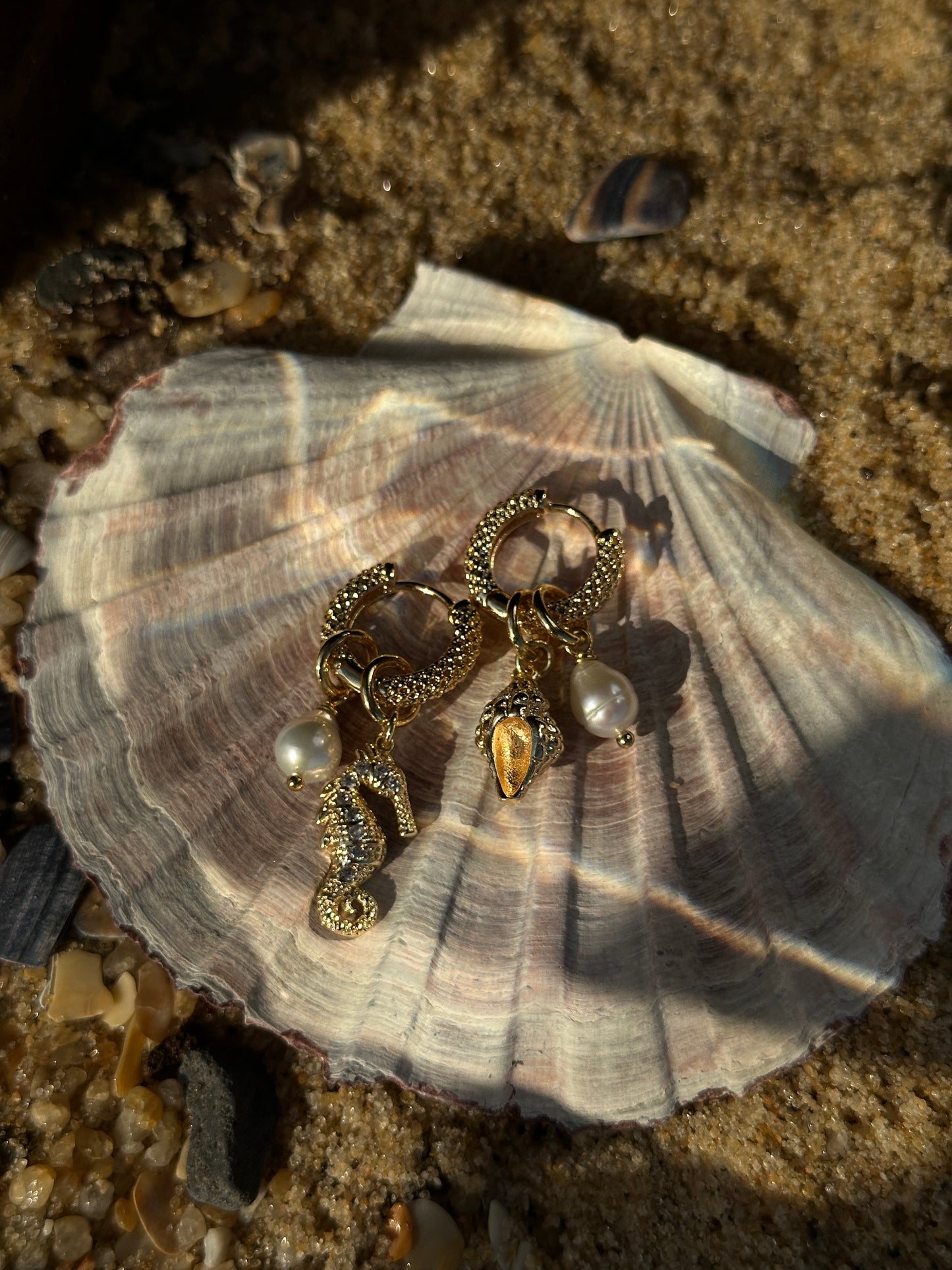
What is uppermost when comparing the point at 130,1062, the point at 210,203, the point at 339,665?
the point at 210,203

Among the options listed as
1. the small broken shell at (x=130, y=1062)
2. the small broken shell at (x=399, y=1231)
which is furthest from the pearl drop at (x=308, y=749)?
the small broken shell at (x=399, y=1231)

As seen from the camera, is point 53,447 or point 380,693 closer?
point 380,693

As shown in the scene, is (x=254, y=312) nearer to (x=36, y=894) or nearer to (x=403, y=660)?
(x=403, y=660)

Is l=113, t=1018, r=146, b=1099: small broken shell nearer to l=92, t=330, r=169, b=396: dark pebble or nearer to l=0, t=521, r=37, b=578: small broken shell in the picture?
l=0, t=521, r=37, b=578: small broken shell

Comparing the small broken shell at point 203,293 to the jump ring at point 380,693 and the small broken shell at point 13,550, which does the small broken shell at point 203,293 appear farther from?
the jump ring at point 380,693

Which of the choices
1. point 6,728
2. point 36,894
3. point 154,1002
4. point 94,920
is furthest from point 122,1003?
point 6,728

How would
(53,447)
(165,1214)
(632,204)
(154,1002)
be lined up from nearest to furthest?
(165,1214), (154,1002), (632,204), (53,447)

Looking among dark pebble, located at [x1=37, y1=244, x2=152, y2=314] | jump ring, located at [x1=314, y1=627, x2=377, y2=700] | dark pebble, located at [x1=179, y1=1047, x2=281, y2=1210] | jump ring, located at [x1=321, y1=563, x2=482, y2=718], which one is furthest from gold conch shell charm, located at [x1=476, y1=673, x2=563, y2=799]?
dark pebble, located at [x1=37, y1=244, x2=152, y2=314]
